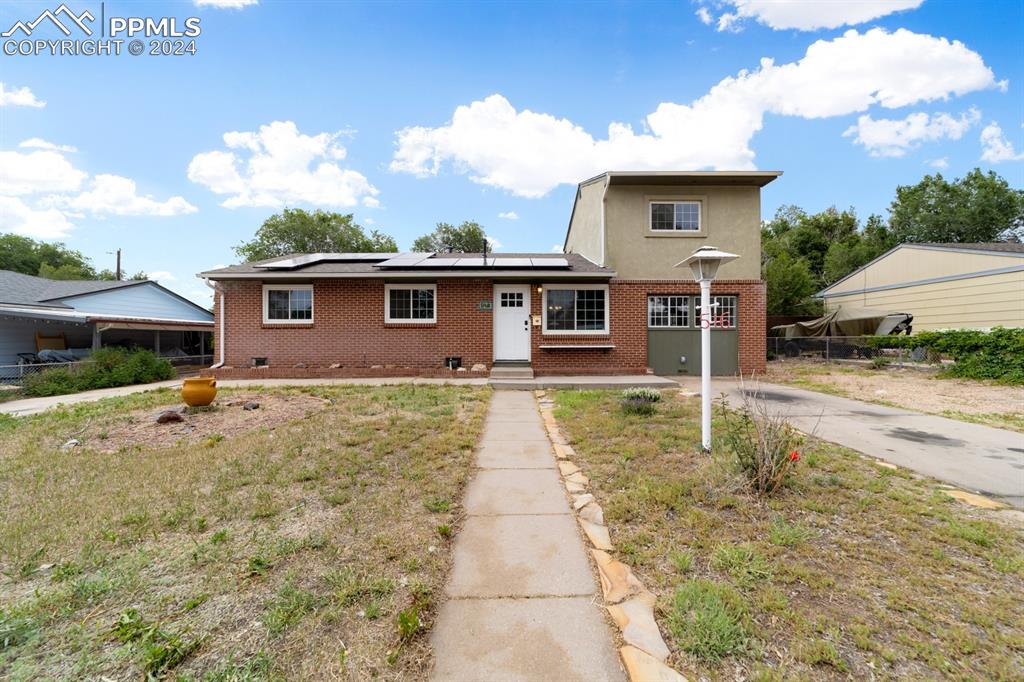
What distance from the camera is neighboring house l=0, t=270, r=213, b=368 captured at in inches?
540

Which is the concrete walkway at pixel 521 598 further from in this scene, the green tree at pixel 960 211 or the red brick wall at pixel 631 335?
the green tree at pixel 960 211

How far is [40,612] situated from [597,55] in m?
15.0

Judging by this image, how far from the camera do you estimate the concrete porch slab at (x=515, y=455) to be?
4.29m

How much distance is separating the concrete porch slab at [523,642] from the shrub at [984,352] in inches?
573

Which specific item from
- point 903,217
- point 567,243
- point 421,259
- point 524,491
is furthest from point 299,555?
point 903,217

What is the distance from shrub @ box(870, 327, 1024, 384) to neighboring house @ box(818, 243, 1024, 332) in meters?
4.34

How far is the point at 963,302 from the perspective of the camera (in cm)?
1504

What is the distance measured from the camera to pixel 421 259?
1175cm

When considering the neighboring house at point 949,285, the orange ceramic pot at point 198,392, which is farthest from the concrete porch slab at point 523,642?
the neighboring house at point 949,285

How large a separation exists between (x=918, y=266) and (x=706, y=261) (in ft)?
66.5

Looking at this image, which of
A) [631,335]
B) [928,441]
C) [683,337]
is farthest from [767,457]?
[683,337]

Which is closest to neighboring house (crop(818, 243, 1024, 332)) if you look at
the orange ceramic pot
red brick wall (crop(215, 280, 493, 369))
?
red brick wall (crop(215, 280, 493, 369))

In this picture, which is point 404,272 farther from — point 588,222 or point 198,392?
point 588,222

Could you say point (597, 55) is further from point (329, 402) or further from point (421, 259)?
point (329, 402)
